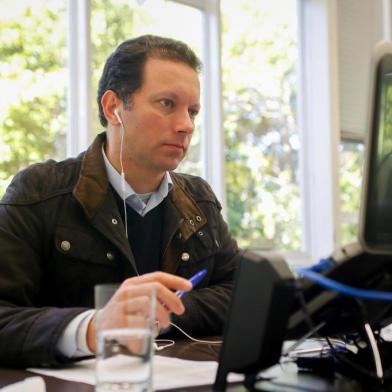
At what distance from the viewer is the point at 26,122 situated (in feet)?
8.89

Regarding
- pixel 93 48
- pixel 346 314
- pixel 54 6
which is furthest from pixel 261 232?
pixel 346 314

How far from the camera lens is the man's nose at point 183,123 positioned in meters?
1.77

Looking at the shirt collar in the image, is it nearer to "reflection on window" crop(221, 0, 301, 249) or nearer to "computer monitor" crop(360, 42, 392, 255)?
"computer monitor" crop(360, 42, 392, 255)

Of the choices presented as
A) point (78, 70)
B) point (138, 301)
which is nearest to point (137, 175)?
point (138, 301)

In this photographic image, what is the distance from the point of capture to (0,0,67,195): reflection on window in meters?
2.65

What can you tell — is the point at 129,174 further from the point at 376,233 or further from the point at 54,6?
the point at 54,6

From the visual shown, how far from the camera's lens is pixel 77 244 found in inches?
60.8

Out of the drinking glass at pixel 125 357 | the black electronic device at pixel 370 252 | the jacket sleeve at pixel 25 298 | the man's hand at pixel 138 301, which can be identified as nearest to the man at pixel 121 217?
the jacket sleeve at pixel 25 298

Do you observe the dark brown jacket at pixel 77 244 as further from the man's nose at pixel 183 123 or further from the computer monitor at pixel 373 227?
the computer monitor at pixel 373 227

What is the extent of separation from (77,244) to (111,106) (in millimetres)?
524

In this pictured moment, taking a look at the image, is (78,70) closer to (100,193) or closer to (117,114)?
(117,114)

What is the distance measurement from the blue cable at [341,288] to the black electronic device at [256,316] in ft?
0.09

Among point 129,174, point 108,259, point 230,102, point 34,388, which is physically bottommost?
point 34,388

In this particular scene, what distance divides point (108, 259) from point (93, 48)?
1617mm
